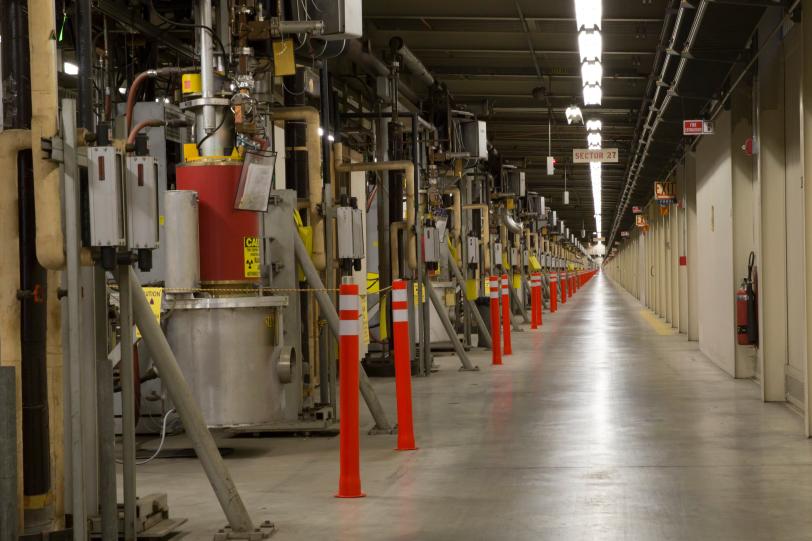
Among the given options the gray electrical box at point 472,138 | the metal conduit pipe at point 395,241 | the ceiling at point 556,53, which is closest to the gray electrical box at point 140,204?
the ceiling at point 556,53

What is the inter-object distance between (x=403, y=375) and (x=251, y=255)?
125 centimetres

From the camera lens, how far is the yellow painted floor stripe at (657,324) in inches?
773

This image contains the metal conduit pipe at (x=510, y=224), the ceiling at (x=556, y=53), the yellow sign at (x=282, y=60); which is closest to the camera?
the yellow sign at (x=282, y=60)

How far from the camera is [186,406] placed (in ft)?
15.7

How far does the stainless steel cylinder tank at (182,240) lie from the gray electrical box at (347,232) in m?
1.59

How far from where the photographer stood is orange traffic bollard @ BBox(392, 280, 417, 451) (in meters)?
7.20

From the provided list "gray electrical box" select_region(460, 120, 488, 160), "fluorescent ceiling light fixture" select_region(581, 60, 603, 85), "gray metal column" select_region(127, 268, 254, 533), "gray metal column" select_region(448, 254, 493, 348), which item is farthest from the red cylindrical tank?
"gray electrical box" select_region(460, 120, 488, 160)

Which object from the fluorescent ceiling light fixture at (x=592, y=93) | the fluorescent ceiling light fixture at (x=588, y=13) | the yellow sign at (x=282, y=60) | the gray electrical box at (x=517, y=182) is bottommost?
the yellow sign at (x=282, y=60)

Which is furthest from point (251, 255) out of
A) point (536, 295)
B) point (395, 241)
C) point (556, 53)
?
point (536, 295)

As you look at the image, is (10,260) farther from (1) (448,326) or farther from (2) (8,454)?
(1) (448,326)

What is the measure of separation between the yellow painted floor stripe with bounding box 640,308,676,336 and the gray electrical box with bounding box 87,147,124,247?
15824 millimetres

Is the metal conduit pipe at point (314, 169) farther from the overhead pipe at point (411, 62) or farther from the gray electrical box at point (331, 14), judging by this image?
the overhead pipe at point (411, 62)

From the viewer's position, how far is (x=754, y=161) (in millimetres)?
10844

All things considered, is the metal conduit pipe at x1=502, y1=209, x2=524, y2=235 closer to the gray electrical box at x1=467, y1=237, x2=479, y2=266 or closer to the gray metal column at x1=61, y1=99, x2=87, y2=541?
the gray electrical box at x1=467, y1=237, x2=479, y2=266
